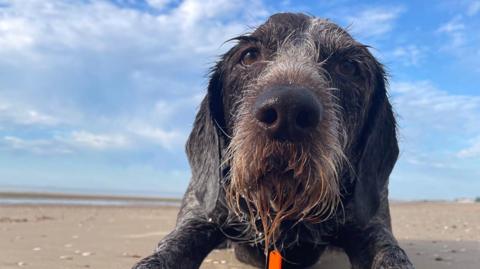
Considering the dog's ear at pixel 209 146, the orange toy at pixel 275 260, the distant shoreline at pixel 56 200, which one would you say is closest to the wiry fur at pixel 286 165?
the orange toy at pixel 275 260

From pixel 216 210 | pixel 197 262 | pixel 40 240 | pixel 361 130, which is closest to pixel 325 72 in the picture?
pixel 361 130

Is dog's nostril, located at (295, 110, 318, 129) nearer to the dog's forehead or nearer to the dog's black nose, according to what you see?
the dog's black nose

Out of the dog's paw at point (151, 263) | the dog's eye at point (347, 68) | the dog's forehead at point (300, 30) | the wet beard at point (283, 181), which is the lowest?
the dog's paw at point (151, 263)

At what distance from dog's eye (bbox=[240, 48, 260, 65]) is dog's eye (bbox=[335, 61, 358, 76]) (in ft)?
2.39

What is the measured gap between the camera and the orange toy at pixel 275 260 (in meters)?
4.65

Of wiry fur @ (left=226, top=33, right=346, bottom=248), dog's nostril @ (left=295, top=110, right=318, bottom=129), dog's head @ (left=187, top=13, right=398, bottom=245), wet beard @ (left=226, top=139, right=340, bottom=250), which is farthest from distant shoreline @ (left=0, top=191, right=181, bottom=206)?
dog's nostril @ (left=295, top=110, right=318, bottom=129)

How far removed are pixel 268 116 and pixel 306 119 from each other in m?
0.23

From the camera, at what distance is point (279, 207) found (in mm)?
4012

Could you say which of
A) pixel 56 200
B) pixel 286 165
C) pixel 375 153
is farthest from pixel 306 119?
pixel 56 200

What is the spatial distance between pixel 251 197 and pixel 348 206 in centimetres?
128

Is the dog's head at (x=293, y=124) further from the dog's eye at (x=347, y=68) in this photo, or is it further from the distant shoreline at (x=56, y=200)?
the distant shoreline at (x=56, y=200)

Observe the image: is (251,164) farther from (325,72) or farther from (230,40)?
(230,40)

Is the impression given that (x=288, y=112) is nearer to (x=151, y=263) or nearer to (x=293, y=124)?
(x=293, y=124)

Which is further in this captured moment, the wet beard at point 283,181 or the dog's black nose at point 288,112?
the wet beard at point 283,181
